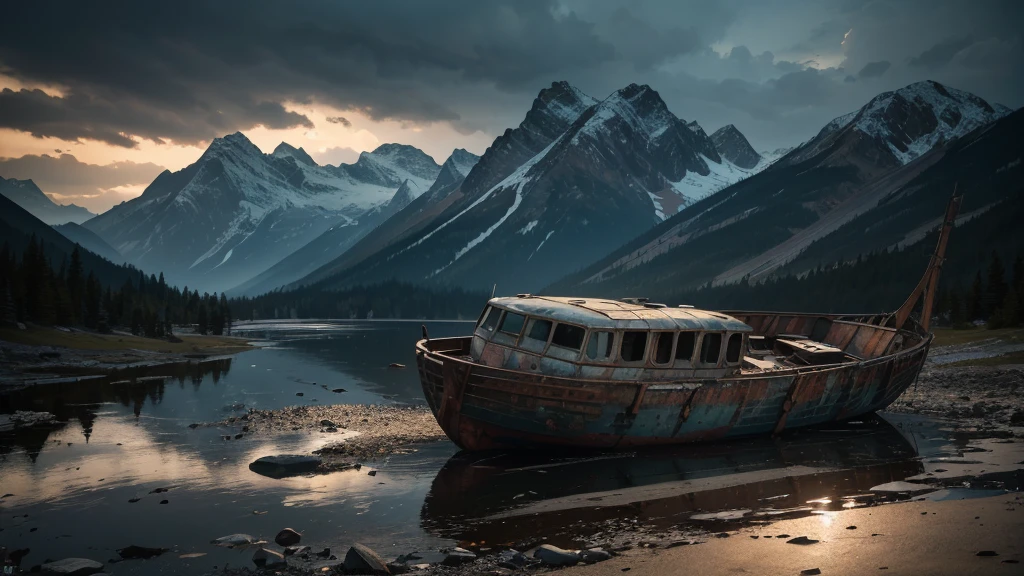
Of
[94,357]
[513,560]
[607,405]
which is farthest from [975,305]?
[94,357]

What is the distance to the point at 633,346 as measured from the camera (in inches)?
1050

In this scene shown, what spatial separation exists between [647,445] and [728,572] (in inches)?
517

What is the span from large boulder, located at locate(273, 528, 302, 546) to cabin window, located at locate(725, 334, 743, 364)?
17773 mm

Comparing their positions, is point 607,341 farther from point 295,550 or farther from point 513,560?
point 295,550

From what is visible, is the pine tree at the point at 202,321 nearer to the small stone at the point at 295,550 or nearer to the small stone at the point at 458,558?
the small stone at the point at 295,550

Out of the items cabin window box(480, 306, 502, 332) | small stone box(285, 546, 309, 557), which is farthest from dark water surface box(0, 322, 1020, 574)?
cabin window box(480, 306, 502, 332)

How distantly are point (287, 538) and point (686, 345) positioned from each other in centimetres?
1609

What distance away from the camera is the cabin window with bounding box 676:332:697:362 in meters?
27.5

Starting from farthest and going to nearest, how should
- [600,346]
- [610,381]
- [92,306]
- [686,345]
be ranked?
[92,306] < [686,345] < [600,346] < [610,381]

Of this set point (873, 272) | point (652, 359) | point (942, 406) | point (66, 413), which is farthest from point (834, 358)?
point (873, 272)

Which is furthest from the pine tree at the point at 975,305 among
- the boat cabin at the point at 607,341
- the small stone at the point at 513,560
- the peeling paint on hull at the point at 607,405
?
the small stone at the point at 513,560

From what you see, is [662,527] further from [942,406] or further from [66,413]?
[66,413]

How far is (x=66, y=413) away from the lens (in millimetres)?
43844

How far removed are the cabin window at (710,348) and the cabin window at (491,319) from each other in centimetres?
806
